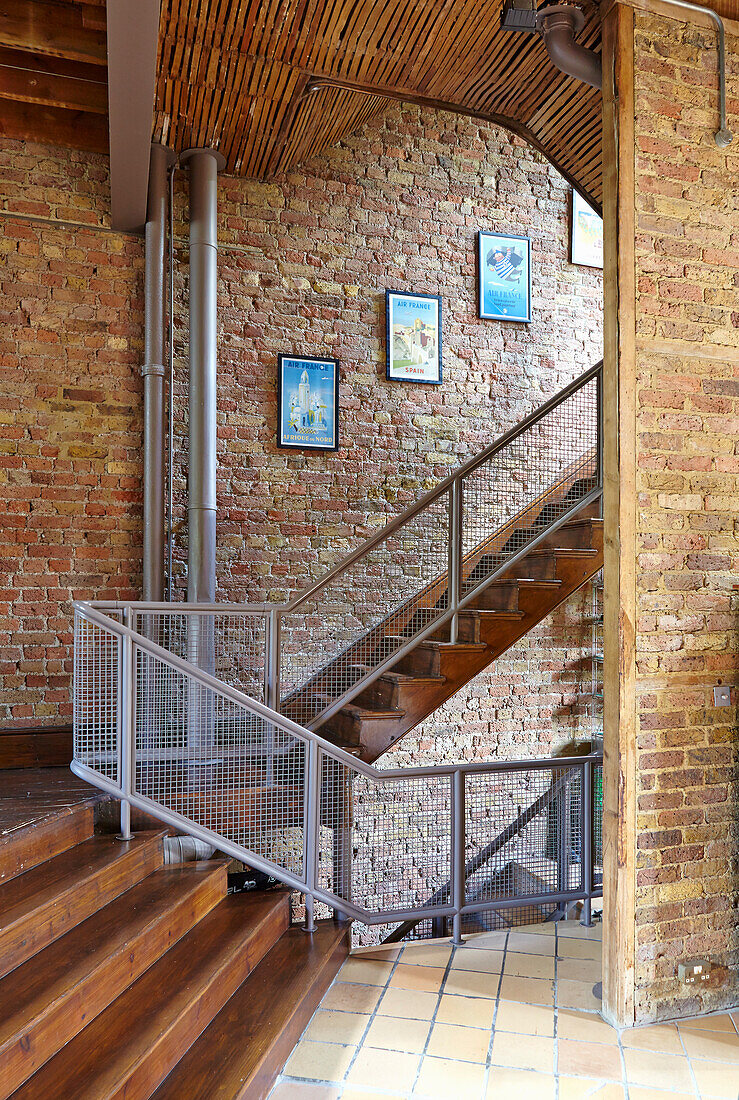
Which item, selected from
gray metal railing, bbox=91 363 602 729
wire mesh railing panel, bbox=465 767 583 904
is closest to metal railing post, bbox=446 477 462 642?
gray metal railing, bbox=91 363 602 729

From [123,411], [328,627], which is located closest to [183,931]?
[328,627]

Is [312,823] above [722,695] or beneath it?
beneath

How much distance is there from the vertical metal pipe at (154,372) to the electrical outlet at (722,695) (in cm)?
306

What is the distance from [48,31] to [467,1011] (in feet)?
16.2

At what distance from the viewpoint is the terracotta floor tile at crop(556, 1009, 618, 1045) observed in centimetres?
290


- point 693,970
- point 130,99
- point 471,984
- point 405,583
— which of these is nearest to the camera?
point 693,970

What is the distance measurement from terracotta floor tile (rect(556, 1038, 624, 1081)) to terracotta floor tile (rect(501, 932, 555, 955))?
722 mm

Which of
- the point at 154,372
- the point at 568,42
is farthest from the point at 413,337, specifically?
the point at 568,42

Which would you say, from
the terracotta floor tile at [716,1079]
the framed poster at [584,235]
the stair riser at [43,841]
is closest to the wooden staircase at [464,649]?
the stair riser at [43,841]

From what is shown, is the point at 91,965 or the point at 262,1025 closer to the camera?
the point at 91,965

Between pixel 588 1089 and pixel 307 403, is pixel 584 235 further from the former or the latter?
pixel 588 1089

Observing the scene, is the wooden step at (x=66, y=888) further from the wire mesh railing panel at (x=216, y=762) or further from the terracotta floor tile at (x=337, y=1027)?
the terracotta floor tile at (x=337, y=1027)

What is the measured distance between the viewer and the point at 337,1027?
295cm

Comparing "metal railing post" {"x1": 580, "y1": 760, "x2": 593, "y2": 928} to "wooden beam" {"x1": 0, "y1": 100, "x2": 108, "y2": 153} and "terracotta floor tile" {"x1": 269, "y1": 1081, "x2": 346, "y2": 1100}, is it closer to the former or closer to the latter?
"terracotta floor tile" {"x1": 269, "y1": 1081, "x2": 346, "y2": 1100}
